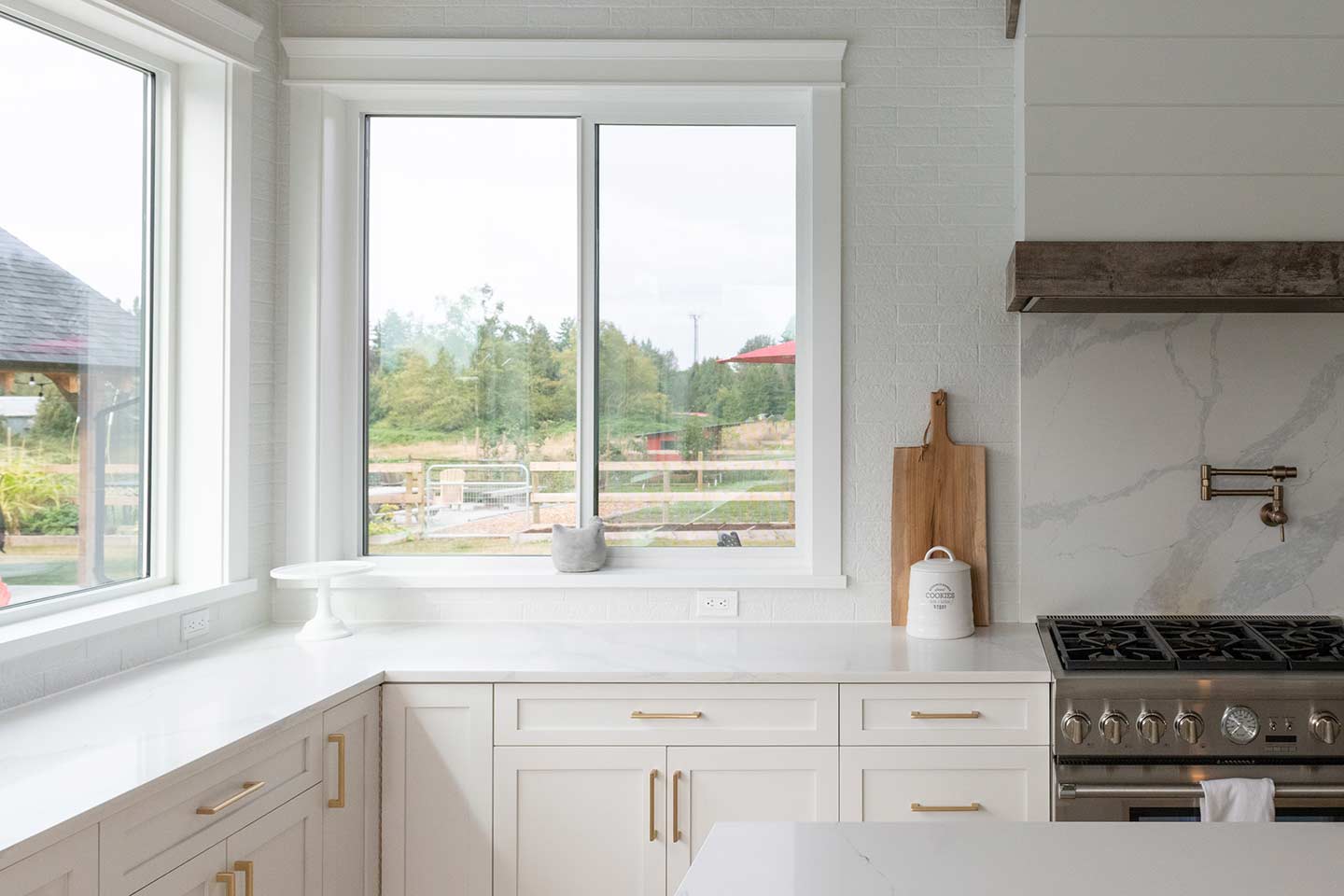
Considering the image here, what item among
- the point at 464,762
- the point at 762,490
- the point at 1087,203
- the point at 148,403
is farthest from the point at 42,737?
the point at 1087,203

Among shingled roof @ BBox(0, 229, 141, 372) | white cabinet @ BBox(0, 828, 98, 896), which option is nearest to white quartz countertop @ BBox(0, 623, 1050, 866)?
white cabinet @ BBox(0, 828, 98, 896)

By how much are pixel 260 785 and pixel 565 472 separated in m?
1.30

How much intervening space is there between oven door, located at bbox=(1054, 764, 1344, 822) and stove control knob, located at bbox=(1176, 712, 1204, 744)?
2.6 inches

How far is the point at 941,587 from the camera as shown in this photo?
7.97 ft

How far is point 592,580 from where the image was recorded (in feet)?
8.73

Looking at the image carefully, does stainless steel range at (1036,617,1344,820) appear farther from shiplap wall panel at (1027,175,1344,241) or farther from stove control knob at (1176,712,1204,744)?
shiplap wall panel at (1027,175,1344,241)

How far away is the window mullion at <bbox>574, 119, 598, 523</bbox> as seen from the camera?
9.22 feet

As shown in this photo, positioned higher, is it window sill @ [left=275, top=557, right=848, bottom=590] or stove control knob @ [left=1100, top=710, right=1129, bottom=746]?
window sill @ [left=275, top=557, right=848, bottom=590]

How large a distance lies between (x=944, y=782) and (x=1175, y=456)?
120 centimetres

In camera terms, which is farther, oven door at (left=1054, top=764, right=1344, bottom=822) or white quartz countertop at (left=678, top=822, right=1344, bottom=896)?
oven door at (left=1054, top=764, right=1344, bottom=822)

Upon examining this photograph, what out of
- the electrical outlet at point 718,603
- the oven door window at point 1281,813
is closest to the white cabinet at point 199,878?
the electrical outlet at point 718,603

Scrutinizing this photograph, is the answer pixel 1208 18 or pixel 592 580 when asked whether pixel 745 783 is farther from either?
pixel 1208 18

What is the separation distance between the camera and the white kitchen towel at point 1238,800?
6.45 ft

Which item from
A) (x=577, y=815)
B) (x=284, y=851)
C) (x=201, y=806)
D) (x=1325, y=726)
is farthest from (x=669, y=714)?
(x=1325, y=726)
